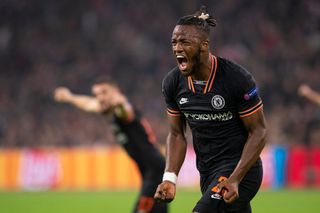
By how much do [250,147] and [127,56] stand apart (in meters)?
20.8

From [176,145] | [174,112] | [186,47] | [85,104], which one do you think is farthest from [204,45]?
[85,104]

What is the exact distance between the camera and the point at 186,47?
622 cm

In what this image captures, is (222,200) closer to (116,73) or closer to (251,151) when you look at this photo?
(251,151)

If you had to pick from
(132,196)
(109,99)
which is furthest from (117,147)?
(109,99)

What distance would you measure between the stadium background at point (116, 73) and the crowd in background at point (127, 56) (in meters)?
0.04

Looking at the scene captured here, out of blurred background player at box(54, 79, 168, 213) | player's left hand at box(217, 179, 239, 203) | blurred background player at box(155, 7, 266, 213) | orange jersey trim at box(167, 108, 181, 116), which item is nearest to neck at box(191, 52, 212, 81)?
blurred background player at box(155, 7, 266, 213)

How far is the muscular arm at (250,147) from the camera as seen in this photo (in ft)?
20.4

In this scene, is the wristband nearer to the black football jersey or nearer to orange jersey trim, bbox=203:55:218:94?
the black football jersey

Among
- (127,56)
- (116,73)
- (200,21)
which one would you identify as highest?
(127,56)

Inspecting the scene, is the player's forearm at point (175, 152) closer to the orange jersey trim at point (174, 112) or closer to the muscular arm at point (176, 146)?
the muscular arm at point (176, 146)

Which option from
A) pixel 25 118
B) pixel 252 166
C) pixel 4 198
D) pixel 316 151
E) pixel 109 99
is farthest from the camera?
pixel 25 118

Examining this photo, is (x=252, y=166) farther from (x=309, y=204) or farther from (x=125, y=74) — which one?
(x=125, y=74)

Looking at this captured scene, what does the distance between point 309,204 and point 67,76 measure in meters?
12.8

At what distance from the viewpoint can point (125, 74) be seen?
85.8 ft
